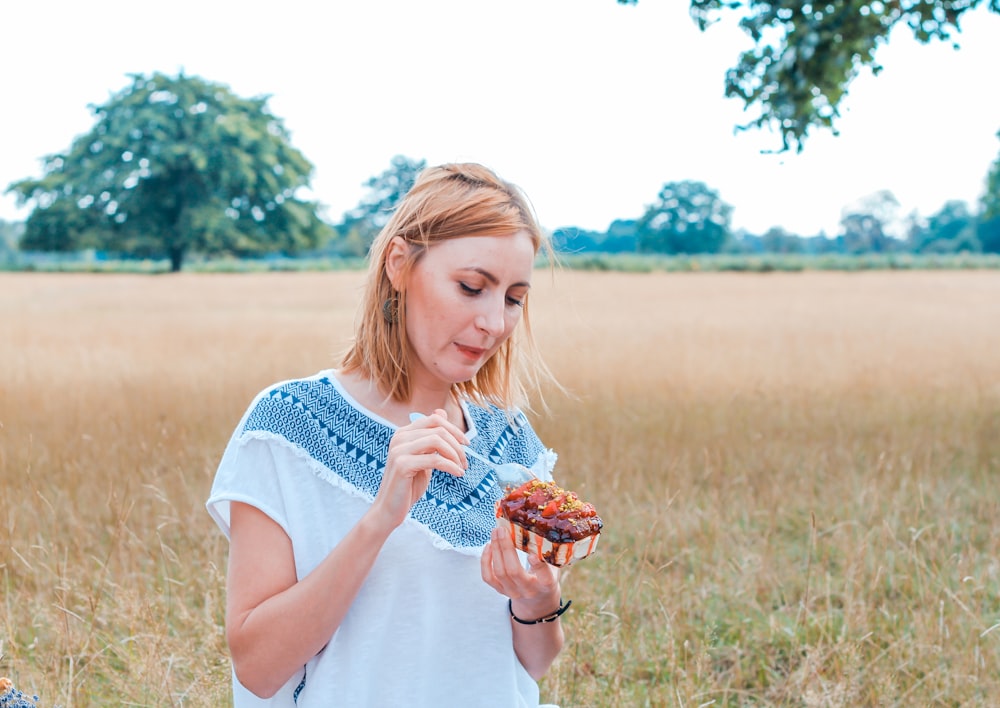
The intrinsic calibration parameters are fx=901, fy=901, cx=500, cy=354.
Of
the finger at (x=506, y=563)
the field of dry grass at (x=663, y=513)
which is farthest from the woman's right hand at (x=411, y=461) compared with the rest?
the field of dry grass at (x=663, y=513)

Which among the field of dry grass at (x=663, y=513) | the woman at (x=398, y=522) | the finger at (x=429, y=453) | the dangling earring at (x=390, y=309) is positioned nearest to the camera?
the finger at (x=429, y=453)

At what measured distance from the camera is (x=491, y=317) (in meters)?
1.63

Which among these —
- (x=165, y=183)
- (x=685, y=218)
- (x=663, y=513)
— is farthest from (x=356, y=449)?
(x=165, y=183)

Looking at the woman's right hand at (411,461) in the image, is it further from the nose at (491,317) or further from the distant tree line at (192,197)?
the distant tree line at (192,197)

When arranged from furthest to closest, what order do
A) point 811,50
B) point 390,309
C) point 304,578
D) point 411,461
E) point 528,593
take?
point 811,50 < point 390,309 < point 528,593 < point 304,578 < point 411,461

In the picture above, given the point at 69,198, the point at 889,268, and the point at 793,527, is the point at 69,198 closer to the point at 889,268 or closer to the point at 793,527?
the point at 889,268

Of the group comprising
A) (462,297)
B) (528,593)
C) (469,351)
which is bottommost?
(528,593)

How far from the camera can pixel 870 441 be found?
5949 millimetres

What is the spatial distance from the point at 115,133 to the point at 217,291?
79.8 ft

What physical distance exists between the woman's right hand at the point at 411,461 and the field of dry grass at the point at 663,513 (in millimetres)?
864

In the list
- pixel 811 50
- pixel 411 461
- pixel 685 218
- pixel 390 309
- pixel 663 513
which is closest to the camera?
pixel 411 461

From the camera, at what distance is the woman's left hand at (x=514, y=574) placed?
1.57 m

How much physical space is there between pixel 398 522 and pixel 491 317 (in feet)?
1.36

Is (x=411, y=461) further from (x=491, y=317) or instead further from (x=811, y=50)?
(x=811, y=50)
